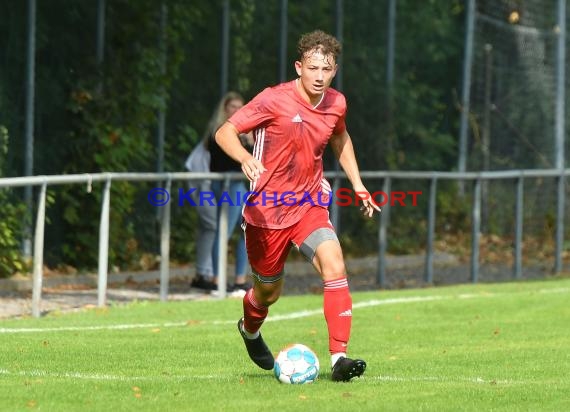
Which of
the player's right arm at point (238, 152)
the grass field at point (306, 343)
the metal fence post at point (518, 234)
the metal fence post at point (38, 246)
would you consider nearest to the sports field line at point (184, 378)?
the grass field at point (306, 343)

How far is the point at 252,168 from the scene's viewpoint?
29.7 feet

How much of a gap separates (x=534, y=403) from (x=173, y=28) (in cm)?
1152

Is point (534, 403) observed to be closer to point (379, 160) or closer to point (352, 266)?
point (352, 266)

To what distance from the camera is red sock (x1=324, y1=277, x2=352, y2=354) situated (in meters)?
9.30

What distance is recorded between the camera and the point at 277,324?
44.8 ft

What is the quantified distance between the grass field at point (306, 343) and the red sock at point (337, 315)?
0.23 meters

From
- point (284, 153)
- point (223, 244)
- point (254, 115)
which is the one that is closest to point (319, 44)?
point (254, 115)

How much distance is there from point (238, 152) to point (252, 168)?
0.92 feet

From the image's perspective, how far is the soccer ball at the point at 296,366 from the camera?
30.2 feet

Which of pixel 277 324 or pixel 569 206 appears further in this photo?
pixel 569 206

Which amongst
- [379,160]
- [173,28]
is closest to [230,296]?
[173,28]

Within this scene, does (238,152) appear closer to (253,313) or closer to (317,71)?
(317,71)

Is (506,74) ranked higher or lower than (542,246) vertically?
higher

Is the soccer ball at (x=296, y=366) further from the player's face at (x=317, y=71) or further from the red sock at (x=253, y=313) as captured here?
the player's face at (x=317, y=71)
